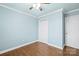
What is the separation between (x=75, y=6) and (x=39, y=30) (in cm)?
71

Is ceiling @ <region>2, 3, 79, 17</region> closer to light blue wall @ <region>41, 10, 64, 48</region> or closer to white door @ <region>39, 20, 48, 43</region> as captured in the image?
light blue wall @ <region>41, 10, 64, 48</region>

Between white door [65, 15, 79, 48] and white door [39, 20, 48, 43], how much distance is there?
343mm

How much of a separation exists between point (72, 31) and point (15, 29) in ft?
3.13

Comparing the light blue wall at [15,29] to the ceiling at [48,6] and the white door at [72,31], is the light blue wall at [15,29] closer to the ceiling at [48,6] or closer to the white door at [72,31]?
the ceiling at [48,6]

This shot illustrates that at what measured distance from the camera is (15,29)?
3.96ft

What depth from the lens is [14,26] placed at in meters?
1.20

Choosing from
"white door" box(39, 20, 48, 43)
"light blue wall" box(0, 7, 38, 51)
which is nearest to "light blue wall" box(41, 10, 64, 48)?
"white door" box(39, 20, 48, 43)

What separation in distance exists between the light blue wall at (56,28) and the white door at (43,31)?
2.6 inches

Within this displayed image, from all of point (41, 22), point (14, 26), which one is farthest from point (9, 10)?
point (41, 22)

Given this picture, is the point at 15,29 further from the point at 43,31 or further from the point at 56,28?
the point at 56,28

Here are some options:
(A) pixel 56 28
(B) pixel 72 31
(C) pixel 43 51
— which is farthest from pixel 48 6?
(C) pixel 43 51

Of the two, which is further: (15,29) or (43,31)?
(43,31)

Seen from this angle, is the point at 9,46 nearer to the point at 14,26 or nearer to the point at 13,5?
the point at 14,26

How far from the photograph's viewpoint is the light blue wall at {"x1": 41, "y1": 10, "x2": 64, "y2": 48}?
3.94ft
